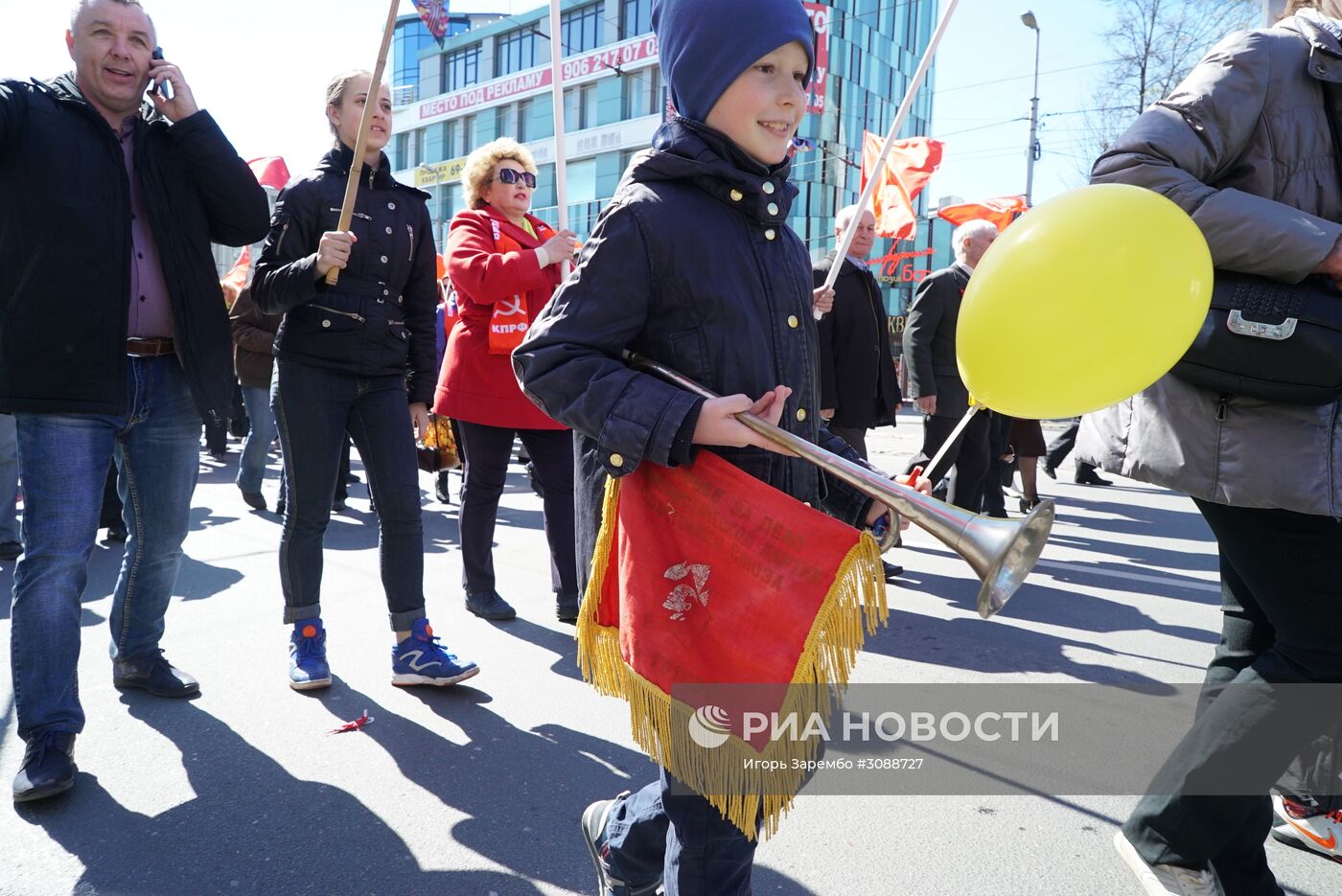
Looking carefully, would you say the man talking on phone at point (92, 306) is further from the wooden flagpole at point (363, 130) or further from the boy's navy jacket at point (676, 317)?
the boy's navy jacket at point (676, 317)

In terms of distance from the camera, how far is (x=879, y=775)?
9.06 ft

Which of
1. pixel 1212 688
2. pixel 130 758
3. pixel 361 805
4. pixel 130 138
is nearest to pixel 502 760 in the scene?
pixel 361 805

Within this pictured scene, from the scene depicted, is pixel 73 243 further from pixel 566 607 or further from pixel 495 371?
pixel 566 607

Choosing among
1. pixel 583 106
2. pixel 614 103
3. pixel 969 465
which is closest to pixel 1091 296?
pixel 969 465

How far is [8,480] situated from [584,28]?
3842 centimetres

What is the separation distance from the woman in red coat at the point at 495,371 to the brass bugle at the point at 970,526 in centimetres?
264

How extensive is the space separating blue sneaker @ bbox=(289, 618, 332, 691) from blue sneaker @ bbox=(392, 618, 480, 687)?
0.25m

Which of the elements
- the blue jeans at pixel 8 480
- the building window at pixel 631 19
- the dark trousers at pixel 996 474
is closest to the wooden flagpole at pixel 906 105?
the dark trousers at pixel 996 474

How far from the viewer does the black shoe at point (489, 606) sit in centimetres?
422

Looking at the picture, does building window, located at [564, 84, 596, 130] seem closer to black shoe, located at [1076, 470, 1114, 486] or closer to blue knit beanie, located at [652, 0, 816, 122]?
black shoe, located at [1076, 470, 1114, 486]

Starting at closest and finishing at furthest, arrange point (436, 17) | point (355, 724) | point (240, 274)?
1. point (355, 724)
2. point (240, 274)
3. point (436, 17)

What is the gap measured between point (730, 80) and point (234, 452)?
1021cm

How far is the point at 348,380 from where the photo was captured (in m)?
3.28

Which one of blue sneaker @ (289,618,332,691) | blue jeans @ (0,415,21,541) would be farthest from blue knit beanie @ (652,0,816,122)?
blue jeans @ (0,415,21,541)
